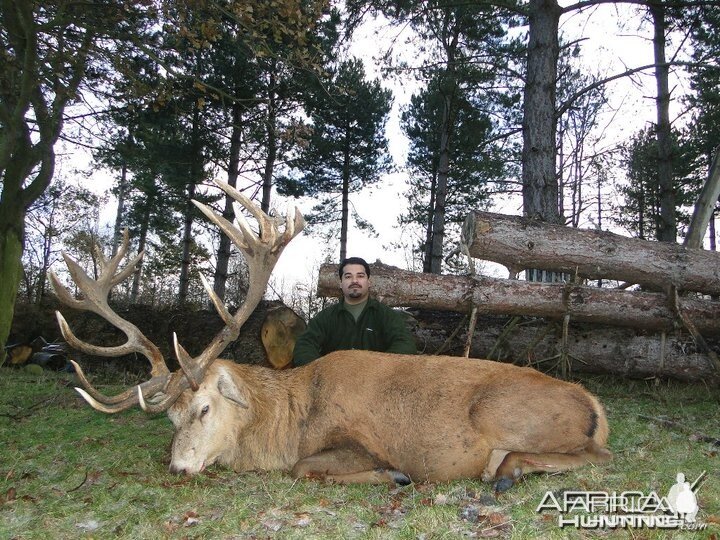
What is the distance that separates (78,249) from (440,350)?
27742 millimetres

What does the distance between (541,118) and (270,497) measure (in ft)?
29.8

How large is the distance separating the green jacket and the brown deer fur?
162 centimetres

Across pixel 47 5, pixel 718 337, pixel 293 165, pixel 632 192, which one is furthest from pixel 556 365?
pixel 632 192

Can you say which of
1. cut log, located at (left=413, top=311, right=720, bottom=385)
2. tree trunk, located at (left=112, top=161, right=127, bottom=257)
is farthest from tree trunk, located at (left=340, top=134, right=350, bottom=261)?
cut log, located at (left=413, top=311, right=720, bottom=385)

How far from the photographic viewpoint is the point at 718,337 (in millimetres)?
8812

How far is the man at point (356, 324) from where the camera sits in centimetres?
686

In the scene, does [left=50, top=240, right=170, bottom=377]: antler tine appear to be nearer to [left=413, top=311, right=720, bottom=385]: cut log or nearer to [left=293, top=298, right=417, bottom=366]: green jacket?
[left=293, top=298, right=417, bottom=366]: green jacket

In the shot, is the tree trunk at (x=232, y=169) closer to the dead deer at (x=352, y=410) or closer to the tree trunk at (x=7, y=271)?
the tree trunk at (x=7, y=271)

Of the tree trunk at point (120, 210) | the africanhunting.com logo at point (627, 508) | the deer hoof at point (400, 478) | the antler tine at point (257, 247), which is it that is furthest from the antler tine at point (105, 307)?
the tree trunk at point (120, 210)

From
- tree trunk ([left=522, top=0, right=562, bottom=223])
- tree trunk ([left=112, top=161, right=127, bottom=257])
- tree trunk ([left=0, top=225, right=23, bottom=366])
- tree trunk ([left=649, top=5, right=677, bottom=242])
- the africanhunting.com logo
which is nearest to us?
the africanhunting.com logo

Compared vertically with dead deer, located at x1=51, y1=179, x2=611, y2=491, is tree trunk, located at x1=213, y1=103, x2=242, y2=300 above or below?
above

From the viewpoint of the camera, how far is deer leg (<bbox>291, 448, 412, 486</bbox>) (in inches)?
174

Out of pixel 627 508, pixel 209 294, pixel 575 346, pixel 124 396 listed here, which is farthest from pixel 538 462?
pixel 575 346

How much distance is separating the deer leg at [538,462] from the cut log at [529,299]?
159 inches
